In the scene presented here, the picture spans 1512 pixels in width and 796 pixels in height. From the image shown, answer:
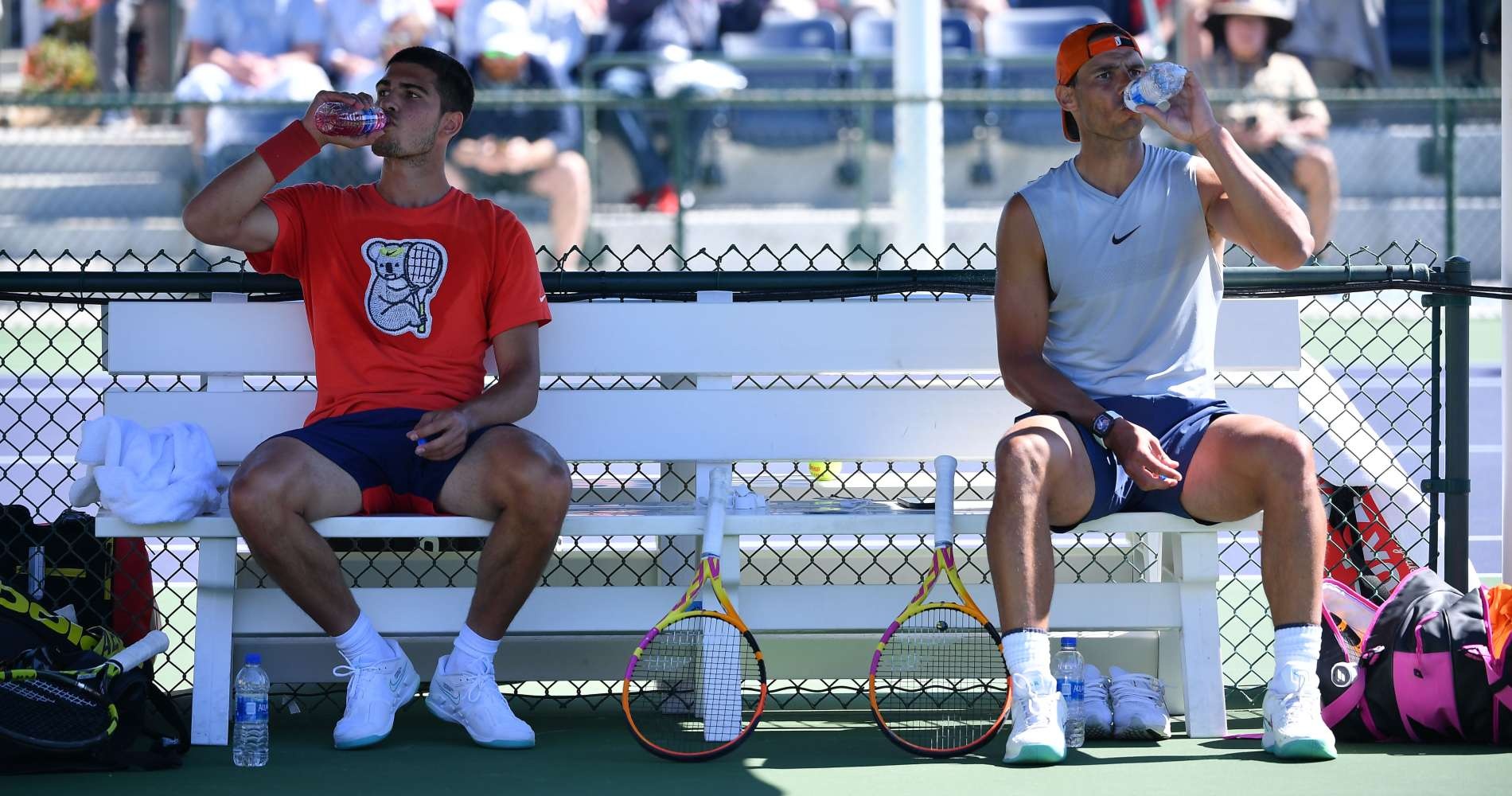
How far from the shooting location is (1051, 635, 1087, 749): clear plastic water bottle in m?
4.16

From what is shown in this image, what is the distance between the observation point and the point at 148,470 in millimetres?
4176

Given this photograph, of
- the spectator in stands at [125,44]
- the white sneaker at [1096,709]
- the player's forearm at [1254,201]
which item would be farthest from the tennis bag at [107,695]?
the spectator in stands at [125,44]

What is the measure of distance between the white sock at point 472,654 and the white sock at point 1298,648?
5.83ft

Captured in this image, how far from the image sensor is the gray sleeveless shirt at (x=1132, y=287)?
14.5 feet

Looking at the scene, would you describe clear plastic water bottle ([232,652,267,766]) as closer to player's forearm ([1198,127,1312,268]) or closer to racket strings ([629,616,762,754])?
racket strings ([629,616,762,754])

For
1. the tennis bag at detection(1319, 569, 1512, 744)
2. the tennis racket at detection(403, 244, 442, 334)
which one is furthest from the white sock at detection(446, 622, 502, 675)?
the tennis bag at detection(1319, 569, 1512, 744)

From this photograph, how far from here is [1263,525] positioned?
4.11 m

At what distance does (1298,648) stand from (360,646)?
212cm

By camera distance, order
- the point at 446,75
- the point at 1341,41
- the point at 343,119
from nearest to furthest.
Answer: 1. the point at 343,119
2. the point at 446,75
3. the point at 1341,41

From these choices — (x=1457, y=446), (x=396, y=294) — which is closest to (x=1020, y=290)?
(x=1457, y=446)

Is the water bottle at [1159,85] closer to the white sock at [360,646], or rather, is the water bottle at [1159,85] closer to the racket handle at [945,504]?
the racket handle at [945,504]

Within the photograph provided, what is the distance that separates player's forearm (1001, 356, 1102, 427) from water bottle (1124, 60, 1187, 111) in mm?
666

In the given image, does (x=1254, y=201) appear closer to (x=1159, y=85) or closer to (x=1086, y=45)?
(x=1159, y=85)

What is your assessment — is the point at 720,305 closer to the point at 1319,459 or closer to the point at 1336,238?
the point at 1319,459
